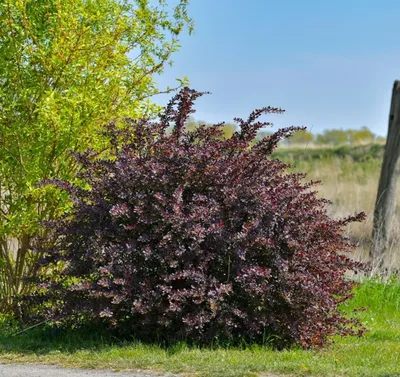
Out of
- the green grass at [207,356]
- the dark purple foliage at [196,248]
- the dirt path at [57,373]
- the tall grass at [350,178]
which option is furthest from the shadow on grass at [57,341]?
the tall grass at [350,178]

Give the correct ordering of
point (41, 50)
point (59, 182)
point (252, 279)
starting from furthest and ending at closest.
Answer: point (41, 50) < point (59, 182) < point (252, 279)

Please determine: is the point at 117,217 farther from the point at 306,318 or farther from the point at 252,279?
the point at 306,318

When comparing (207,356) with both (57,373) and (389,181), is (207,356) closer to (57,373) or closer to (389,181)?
(57,373)

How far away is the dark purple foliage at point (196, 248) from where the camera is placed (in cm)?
727

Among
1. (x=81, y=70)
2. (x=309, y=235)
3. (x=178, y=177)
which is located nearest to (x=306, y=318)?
(x=309, y=235)

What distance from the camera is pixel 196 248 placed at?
7.23 m

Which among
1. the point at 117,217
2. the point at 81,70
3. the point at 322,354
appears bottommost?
the point at 322,354

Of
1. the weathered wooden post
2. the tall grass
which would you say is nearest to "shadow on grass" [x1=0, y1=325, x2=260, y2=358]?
the weathered wooden post

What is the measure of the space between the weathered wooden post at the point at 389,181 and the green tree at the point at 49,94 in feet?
18.0

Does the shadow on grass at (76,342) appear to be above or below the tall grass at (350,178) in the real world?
below

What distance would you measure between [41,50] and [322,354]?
4678 millimetres

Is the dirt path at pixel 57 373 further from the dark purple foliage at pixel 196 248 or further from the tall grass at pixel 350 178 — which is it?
the tall grass at pixel 350 178

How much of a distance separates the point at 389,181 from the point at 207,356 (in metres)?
7.23

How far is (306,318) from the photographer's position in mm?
7645
